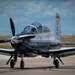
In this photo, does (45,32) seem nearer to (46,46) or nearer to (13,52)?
(46,46)

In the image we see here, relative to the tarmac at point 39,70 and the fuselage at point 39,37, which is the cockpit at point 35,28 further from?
the tarmac at point 39,70

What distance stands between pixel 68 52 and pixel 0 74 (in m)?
7.98

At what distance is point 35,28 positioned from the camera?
2125 centimetres

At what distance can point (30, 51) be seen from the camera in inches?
827

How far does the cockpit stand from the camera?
2106 centimetres

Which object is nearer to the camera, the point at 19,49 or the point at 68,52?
the point at 19,49

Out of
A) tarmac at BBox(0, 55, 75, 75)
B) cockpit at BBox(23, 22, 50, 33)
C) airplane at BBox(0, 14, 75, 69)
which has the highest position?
cockpit at BBox(23, 22, 50, 33)

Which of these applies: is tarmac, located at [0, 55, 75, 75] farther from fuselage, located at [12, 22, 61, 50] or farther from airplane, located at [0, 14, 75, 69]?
fuselage, located at [12, 22, 61, 50]

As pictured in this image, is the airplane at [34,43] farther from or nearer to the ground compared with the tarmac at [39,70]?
farther from the ground

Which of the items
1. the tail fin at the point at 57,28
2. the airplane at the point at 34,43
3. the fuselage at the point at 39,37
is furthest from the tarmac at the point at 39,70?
the tail fin at the point at 57,28

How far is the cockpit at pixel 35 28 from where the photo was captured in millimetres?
21062

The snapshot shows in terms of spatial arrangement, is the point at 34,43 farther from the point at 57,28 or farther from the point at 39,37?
the point at 57,28

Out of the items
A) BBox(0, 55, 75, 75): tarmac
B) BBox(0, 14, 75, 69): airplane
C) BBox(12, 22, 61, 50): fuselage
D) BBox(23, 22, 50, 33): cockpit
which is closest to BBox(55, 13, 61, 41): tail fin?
BBox(0, 14, 75, 69): airplane

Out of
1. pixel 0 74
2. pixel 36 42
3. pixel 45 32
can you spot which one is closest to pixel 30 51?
pixel 36 42
